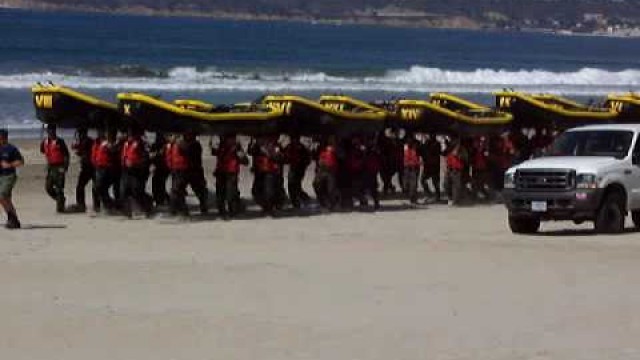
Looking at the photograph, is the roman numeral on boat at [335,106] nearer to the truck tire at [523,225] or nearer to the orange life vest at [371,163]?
the orange life vest at [371,163]

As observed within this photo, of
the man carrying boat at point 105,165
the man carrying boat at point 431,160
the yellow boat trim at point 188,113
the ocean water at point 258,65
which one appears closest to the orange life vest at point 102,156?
the man carrying boat at point 105,165

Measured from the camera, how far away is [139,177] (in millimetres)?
24375

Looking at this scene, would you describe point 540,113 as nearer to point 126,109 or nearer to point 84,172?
point 126,109

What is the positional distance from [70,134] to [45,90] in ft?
50.1

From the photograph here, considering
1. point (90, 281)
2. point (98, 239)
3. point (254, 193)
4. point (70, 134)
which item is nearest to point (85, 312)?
point (90, 281)

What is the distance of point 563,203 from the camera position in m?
21.8

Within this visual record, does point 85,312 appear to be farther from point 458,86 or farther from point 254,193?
point 458,86

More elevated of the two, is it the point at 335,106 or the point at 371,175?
the point at 335,106

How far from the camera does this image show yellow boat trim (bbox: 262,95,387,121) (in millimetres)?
26203

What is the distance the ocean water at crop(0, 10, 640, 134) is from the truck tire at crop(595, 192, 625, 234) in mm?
22700

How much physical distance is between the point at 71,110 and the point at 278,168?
335 centimetres

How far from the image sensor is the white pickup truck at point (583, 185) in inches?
857

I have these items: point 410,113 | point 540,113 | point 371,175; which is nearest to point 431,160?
point 410,113

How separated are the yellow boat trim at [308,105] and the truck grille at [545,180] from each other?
Result: 5.14 m
